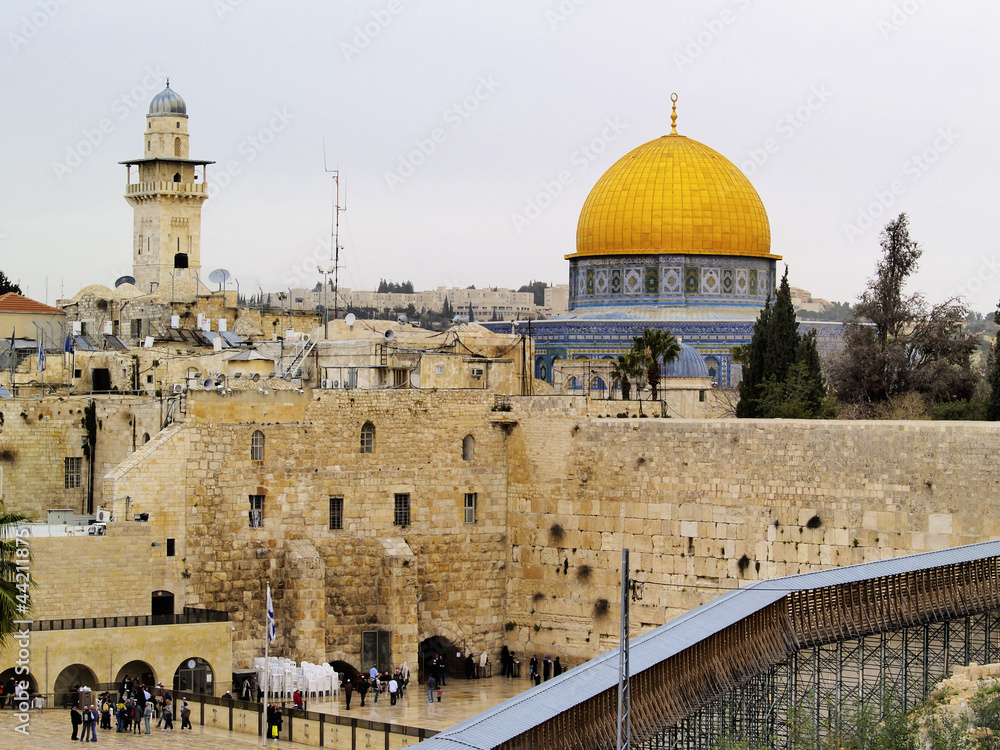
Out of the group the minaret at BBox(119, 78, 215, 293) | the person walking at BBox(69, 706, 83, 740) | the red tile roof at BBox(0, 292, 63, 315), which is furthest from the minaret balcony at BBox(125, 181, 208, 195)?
the person walking at BBox(69, 706, 83, 740)

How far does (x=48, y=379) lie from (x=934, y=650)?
20.6 metres

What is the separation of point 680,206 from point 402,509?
58.2ft

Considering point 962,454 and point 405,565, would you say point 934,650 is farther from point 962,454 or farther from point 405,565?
point 405,565

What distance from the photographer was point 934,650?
22.8 metres

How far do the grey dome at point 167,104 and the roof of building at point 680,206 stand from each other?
38.5 ft

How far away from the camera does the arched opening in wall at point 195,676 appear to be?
93.6ft

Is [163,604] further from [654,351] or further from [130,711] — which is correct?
[654,351]

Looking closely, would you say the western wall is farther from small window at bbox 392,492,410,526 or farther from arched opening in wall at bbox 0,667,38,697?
arched opening in wall at bbox 0,667,38,697

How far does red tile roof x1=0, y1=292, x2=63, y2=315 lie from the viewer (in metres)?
44.1

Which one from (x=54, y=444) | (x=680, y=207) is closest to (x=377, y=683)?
(x=54, y=444)

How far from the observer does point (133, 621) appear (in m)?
28.4

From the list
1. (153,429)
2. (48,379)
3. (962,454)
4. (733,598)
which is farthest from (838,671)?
(48,379)

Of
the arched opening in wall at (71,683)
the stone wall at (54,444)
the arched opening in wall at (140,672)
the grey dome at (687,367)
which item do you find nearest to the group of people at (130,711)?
the arched opening in wall at (71,683)

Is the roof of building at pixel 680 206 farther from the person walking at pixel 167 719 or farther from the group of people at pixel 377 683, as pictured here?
the person walking at pixel 167 719
